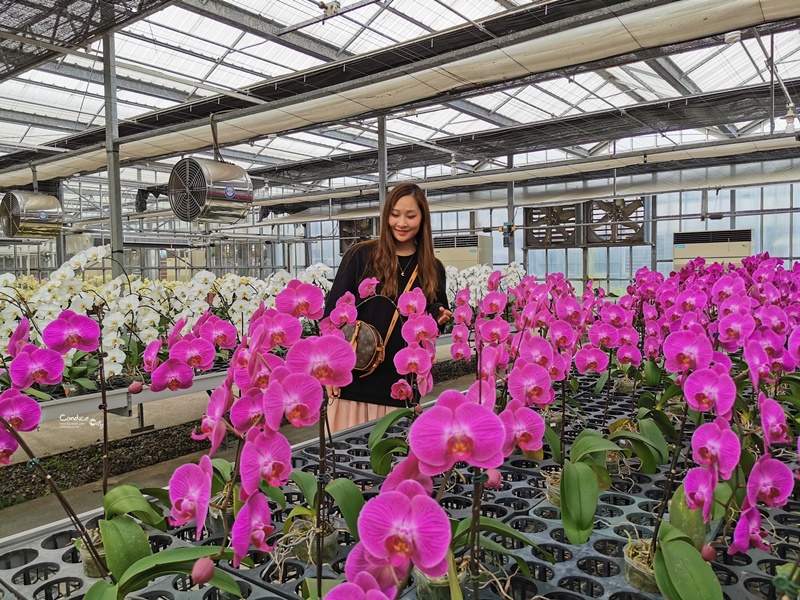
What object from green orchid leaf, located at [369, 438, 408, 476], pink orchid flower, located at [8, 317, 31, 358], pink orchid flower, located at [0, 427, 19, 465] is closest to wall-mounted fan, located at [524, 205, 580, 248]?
green orchid leaf, located at [369, 438, 408, 476]

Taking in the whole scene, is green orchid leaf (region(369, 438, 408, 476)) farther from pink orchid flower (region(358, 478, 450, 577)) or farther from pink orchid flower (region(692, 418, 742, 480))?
pink orchid flower (region(358, 478, 450, 577))

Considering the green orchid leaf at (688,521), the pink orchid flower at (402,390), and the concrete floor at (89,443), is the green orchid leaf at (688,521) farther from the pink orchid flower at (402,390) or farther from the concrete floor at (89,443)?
the concrete floor at (89,443)

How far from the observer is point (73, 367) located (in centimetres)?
247

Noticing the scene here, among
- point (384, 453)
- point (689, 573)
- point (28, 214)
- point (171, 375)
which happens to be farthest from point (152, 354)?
point (28, 214)

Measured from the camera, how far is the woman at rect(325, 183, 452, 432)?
1767 mm

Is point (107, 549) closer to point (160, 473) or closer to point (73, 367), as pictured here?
point (73, 367)

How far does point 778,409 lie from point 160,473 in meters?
2.59

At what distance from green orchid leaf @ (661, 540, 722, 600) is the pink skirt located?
1.12 m

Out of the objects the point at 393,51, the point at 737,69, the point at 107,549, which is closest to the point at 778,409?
the point at 107,549

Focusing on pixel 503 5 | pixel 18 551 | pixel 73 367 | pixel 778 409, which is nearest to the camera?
pixel 778 409

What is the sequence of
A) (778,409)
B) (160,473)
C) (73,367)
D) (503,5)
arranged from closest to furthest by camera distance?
1. (778,409)
2. (73,367)
3. (160,473)
4. (503,5)

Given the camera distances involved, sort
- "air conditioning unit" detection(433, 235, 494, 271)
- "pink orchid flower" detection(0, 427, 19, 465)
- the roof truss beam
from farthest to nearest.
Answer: "air conditioning unit" detection(433, 235, 494, 271)
the roof truss beam
"pink orchid flower" detection(0, 427, 19, 465)

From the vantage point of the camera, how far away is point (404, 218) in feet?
5.78

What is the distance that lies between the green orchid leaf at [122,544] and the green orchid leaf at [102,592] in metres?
0.05
